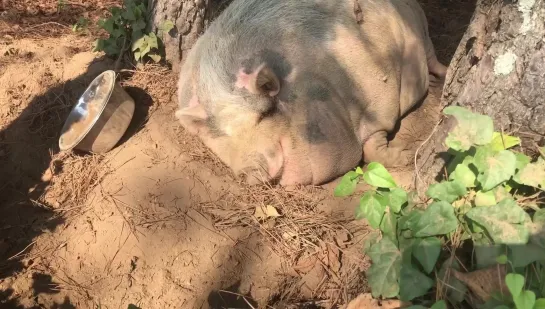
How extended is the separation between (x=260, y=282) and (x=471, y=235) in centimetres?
141

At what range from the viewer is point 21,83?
4.52m

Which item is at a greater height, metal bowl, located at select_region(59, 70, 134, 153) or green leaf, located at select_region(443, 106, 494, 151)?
green leaf, located at select_region(443, 106, 494, 151)

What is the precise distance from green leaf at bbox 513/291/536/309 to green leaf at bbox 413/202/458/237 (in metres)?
0.38

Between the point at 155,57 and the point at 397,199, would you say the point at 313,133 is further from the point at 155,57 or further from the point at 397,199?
the point at 155,57

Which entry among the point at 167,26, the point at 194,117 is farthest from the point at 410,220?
the point at 167,26

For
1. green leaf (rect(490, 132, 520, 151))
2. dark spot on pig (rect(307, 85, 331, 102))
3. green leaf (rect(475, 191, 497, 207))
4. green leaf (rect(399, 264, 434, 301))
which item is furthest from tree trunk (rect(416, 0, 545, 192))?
dark spot on pig (rect(307, 85, 331, 102))

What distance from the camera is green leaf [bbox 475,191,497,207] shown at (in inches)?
80.7

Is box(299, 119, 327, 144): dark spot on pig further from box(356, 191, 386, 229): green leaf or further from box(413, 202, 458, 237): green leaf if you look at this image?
box(413, 202, 458, 237): green leaf

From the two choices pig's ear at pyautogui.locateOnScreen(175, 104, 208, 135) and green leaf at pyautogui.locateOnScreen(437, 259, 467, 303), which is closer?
green leaf at pyautogui.locateOnScreen(437, 259, 467, 303)

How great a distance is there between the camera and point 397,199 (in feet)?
7.19

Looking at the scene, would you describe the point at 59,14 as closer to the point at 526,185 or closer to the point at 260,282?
the point at 260,282

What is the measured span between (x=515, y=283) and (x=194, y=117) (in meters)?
2.40

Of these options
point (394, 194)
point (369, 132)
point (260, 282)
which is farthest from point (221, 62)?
point (394, 194)

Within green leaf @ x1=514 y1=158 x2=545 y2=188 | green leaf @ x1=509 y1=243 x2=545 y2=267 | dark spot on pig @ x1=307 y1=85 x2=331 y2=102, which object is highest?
green leaf @ x1=514 y1=158 x2=545 y2=188
